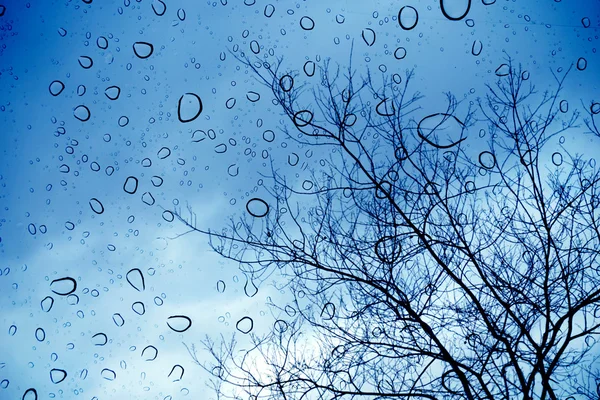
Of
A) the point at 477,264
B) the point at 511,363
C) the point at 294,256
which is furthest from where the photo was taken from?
the point at 294,256

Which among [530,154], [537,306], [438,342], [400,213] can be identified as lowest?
[438,342]

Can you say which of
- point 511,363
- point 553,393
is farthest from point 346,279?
point 553,393

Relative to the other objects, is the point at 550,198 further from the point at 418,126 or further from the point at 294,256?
the point at 294,256

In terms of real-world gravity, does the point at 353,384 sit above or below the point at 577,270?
below

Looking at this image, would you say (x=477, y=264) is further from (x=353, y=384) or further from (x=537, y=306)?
(x=353, y=384)

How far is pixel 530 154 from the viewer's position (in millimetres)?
5254

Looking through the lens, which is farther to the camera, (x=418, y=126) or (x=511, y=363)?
(x=418, y=126)

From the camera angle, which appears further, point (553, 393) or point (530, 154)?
point (530, 154)

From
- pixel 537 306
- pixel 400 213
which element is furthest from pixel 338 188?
pixel 537 306

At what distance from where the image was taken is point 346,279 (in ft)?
16.7

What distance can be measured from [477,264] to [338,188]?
1.97 metres

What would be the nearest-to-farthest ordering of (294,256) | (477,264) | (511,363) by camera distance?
(511,363) < (477,264) < (294,256)

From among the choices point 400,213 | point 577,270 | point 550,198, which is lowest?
point 577,270

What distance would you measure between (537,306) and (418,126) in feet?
8.58
